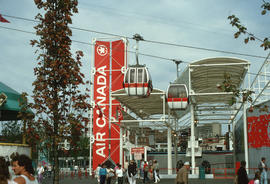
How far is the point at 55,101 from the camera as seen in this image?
12570 millimetres

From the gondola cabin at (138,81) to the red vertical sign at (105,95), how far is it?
19942 millimetres

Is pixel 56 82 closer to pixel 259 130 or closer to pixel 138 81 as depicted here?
pixel 138 81

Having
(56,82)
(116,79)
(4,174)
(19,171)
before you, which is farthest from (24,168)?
(116,79)

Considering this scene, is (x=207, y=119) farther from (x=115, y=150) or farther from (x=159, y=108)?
(x=115, y=150)

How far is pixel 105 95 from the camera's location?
47594 millimetres

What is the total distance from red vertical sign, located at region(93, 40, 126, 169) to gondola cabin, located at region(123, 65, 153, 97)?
65.4 ft

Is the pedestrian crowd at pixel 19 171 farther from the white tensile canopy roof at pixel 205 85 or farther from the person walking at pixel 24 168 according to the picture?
the white tensile canopy roof at pixel 205 85

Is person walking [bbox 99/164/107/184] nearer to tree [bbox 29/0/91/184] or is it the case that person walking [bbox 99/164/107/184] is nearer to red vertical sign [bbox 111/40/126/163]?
tree [bbox 29/0/91/184]

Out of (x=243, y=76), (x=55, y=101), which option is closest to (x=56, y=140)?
(x=55, y=101)

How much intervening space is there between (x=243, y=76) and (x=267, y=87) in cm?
492

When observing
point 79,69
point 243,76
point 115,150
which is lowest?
point 115,150

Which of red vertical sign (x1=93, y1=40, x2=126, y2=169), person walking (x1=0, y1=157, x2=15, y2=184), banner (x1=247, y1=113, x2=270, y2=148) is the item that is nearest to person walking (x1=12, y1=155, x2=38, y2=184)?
person walking (x1=0, y1=157, x2=15, y2=184)

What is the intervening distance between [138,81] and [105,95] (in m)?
21.7

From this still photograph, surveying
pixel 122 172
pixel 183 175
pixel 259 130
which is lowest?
pixel 122 172
